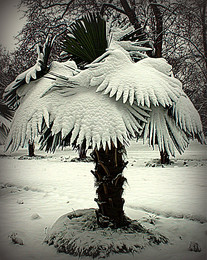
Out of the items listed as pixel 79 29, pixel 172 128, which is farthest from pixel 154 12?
pixel 172 128

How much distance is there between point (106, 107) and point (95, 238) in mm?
1406

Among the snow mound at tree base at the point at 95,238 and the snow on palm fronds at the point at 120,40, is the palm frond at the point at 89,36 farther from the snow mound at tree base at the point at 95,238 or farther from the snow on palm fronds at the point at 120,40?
the snow mound at tree base at the point at 95,238

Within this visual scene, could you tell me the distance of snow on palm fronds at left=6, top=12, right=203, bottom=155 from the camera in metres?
1.57

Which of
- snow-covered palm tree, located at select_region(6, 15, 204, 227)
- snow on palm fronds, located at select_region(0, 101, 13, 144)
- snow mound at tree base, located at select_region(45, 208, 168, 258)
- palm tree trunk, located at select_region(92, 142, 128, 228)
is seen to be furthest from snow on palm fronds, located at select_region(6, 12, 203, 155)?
snow on palm fronds, located at select_region(0, 101, 13, 144)

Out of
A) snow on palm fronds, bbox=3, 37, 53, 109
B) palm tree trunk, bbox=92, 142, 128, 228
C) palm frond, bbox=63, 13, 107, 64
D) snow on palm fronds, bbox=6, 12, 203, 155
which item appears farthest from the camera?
palm tree trunk, bbox=92, 142, 128, 228

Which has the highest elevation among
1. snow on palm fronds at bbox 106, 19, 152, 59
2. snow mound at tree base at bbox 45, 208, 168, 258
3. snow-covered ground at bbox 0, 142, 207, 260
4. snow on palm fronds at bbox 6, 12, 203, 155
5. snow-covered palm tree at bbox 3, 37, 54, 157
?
snow on palm fronds at bbox 106, 19, 152, 59

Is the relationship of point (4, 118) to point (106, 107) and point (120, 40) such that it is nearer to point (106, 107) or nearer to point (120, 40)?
point (120, 40)

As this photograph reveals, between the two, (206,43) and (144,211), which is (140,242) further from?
(206,43)

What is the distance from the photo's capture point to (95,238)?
225 cm

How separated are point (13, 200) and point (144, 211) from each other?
9.09ft

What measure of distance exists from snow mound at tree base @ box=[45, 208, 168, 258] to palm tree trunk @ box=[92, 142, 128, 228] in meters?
0.13

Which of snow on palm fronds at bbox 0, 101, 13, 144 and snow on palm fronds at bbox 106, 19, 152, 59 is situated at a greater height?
snow on palm fronds at bbox 106, 19, 152, 59

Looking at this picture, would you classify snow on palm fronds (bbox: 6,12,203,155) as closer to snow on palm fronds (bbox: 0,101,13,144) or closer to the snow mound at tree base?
the snow mound at tree base

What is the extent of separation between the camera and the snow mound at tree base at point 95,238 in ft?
7.06
